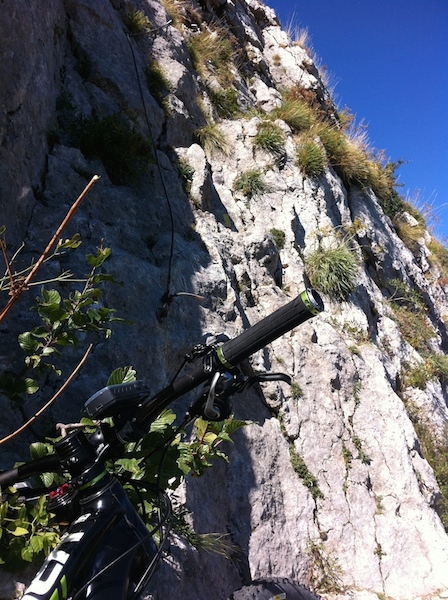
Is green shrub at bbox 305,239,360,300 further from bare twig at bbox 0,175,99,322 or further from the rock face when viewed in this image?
bare twig at bbox 0,175,99,322

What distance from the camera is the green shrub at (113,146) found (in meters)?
4.88

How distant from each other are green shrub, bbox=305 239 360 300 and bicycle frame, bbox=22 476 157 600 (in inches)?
203

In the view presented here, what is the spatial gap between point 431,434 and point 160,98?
18.7ft

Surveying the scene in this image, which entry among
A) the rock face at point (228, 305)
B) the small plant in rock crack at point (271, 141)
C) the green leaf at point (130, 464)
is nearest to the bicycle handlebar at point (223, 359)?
the green leaf at point (130, 464)

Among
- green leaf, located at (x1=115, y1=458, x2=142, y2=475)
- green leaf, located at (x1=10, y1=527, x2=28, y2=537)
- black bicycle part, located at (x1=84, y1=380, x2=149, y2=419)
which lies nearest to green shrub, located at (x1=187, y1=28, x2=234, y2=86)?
green leaf, located at (x1=115, y1=458, x2=142, y2=475)

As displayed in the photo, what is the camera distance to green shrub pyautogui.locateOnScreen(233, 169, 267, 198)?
22.4ft

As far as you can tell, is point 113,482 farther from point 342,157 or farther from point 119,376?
point 342,157

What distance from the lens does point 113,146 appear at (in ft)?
16.3

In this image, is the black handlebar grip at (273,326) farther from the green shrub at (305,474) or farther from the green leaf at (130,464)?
the green shrub at (305,474)

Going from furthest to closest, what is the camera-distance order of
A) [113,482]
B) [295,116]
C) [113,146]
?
[295,116] < [113,146] < [113,482]

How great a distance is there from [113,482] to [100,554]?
23 centimetres

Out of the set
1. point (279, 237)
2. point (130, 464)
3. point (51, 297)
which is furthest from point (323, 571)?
point (279, 237)

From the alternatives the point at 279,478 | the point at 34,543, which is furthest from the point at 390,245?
the point at 34,543

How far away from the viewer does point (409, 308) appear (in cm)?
864
